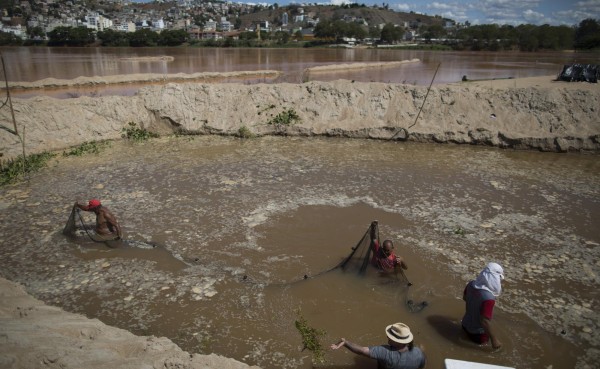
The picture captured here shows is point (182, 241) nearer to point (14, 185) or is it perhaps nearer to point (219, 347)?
point (219, 347)

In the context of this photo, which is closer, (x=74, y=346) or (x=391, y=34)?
(x=74, y=346)

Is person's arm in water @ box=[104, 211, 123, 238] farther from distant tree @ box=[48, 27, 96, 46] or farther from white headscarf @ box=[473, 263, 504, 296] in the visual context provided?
distant tree @ box=[48, 27, 96, 46]

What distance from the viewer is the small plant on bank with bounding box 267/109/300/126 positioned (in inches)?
646

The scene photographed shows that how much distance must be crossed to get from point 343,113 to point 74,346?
14.6 meters

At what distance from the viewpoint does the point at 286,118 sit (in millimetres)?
16656

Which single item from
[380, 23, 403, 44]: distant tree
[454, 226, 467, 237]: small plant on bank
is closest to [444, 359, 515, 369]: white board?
[454, 226, 467, 237]: small plant on bank

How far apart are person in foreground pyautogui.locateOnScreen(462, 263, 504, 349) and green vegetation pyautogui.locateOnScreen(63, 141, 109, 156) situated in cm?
1294

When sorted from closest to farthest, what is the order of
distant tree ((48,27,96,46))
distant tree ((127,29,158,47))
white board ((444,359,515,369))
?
white board ((444,359,515,369)), distant tree ((48,27,96,46)), distant tree ((127,29,158,47))

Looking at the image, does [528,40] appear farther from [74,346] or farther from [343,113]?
[74,346]

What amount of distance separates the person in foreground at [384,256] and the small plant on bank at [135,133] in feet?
39.3

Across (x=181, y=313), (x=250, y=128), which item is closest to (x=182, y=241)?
(x=181, y=313)

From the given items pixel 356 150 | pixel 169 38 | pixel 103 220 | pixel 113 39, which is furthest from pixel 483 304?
pixel 169 38

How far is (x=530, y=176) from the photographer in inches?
460

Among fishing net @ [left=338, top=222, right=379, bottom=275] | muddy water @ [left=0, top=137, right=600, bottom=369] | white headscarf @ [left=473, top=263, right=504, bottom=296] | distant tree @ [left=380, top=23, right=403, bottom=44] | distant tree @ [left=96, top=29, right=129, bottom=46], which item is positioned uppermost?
distant tree @ [left=380, top=23, right=403, bottom=44]
